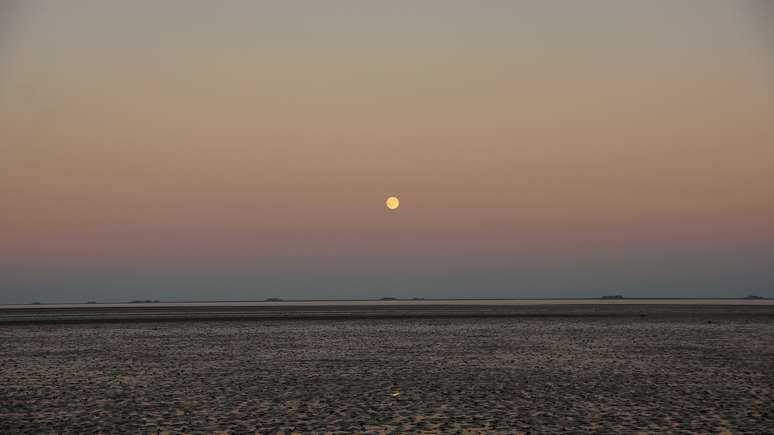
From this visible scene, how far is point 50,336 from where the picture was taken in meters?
59.0

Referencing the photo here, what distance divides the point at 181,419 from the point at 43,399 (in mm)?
7038

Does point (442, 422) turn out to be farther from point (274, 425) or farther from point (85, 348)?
point (85, 348)

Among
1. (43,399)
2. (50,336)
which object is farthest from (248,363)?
(50,336)

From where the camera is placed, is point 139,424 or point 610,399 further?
point 610,399

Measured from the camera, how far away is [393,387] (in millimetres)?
26172

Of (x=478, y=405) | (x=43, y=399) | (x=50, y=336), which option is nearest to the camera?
(x=478, y=405)

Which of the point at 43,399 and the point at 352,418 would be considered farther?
the point at 43,399

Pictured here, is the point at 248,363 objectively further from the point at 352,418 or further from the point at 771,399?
the point at 771,399

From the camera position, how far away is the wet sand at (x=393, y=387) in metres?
19.1

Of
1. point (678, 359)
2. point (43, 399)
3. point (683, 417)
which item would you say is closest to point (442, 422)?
point (683, 417)

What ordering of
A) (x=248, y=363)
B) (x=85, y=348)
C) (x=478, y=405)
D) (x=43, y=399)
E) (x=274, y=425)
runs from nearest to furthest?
(x=274, y=425) → (x=478, y=405) → (x=43, y=399) → (x=248, y=363) → (x=85, y=348)

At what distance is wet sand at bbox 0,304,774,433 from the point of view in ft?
62.5

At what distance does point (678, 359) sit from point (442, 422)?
2151 centimetres

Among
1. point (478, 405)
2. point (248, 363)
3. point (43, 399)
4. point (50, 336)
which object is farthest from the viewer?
point (50, 336)
